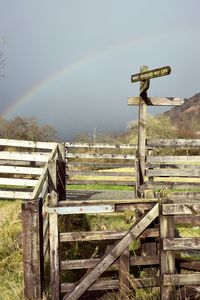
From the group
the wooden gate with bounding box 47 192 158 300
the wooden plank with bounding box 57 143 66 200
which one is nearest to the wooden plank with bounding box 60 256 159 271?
the wooden gate with bounding box 47 192 158 300

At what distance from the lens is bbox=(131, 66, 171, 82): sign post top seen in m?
7.34

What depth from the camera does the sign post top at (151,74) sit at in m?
7.34

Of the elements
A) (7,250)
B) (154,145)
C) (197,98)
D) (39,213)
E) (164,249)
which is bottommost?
(7,250)

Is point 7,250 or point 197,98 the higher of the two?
point 197,98

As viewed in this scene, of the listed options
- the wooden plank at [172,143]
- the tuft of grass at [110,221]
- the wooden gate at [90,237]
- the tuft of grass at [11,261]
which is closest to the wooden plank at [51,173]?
the tuft of grass at [11,261]

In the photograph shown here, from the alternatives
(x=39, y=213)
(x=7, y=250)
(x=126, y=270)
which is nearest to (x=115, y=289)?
(x=126, y=270)

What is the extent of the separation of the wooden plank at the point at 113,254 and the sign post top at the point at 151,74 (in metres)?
4.29

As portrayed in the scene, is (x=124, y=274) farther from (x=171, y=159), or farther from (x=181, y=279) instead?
(x=171, y=159)

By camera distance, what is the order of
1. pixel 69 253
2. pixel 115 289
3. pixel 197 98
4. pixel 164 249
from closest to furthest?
pixel 164 249, pixel 115 289, pixel 69 253, pixel 197 98

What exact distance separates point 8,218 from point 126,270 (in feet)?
12.2

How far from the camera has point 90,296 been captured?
4.67 m

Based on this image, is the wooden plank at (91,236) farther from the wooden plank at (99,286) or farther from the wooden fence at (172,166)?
the wooden fence at (172,166)

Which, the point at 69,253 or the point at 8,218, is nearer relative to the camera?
the point at 69,253

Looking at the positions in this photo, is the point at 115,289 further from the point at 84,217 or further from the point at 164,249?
the point at 84,217
